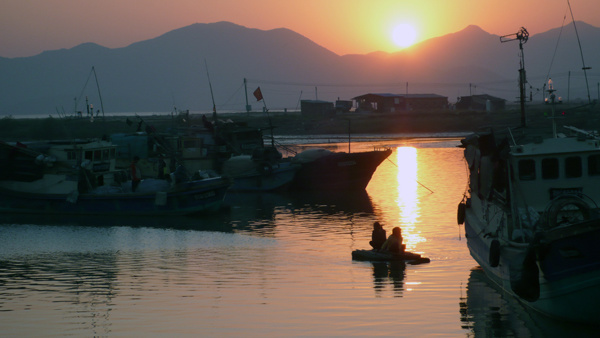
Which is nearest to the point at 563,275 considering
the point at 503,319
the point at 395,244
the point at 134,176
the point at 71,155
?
the point at 503,319

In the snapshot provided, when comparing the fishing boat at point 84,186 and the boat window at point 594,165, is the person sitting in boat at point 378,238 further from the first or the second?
the fishing boat at point 84,186

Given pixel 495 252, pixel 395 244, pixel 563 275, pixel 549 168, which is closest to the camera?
pixel 563 275

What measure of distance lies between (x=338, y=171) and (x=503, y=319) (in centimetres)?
2868

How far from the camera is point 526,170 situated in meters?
18.3

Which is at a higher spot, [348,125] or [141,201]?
[348,125]

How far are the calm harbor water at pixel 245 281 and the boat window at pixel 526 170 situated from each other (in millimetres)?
3153

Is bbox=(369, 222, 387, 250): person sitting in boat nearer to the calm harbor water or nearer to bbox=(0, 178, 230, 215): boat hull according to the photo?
the calm harbor water

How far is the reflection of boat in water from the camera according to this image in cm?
1569

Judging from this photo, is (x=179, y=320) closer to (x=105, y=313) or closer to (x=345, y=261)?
(x=105, y=313)

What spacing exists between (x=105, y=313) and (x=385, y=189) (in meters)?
32.0

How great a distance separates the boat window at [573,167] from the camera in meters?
18.2

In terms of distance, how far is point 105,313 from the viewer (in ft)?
57.1

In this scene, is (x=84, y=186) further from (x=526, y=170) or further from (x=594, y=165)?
(x=594, y=165)

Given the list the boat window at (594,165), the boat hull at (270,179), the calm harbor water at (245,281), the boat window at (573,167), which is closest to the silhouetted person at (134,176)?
the calm harbor water at (245,281)
